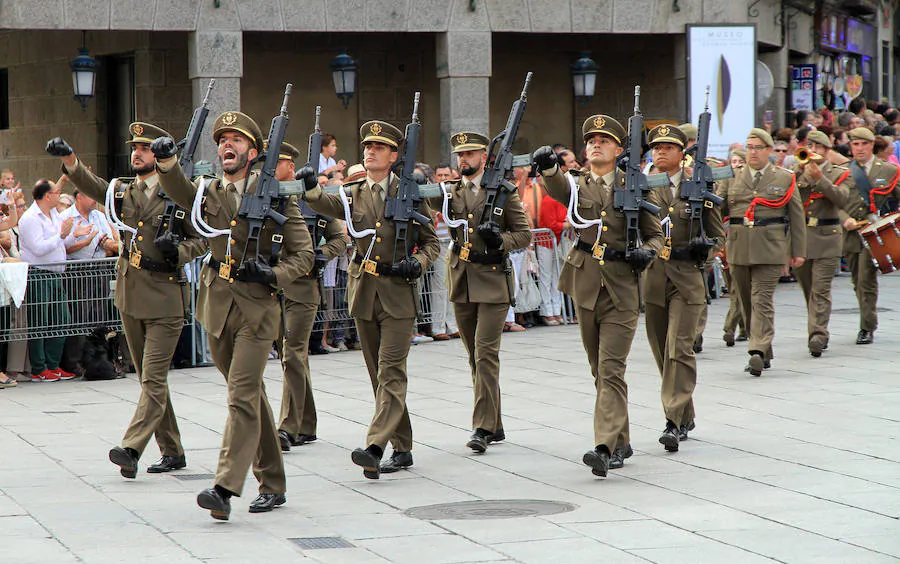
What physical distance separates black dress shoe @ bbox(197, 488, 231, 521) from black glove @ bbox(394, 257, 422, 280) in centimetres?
211

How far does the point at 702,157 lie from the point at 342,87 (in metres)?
11.1

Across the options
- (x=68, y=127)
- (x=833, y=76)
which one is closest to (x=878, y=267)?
(x=68, y=127)

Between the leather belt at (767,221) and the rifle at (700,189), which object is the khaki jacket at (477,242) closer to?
the rifle at (700,189)

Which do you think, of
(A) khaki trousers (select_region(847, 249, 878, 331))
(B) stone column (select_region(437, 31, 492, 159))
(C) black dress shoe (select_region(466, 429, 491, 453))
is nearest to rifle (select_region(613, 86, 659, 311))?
(C) black dress shoe (select_region(466, 429, 491, 453))

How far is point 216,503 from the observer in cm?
740

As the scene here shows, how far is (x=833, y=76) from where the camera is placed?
29.2m

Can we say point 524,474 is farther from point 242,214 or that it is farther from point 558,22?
point 558,22

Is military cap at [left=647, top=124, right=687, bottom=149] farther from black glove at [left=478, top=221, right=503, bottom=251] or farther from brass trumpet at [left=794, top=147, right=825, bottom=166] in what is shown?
brass trumpet at [left=794, top=147, right=825, bottom=166]

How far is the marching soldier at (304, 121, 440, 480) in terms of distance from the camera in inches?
352

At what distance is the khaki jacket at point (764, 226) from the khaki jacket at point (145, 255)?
5720mm

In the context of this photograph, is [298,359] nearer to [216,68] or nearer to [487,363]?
[487,363]

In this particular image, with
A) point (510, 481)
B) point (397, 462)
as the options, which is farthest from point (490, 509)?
point (397, 462)

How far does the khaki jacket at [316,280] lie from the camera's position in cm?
1009

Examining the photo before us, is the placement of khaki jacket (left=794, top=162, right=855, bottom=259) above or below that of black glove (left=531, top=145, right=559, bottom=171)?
below
